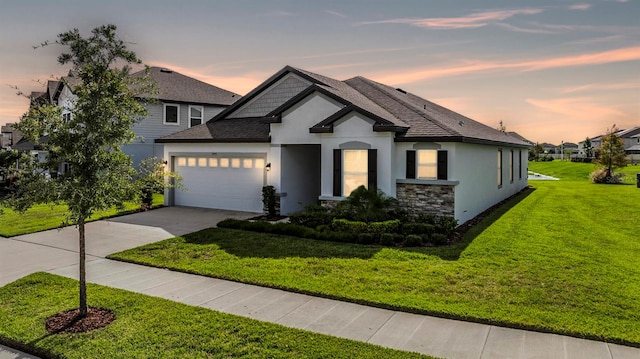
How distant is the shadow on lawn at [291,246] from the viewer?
33.2ft

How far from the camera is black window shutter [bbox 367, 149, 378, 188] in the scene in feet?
45.2

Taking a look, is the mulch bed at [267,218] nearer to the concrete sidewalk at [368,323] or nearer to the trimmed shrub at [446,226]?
the trimmed shrub at [446,226]

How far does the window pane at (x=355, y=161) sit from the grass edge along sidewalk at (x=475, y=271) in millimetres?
3689

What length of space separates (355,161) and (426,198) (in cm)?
270

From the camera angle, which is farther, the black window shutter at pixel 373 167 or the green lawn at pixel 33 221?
the black window shutter at pixel 373 167

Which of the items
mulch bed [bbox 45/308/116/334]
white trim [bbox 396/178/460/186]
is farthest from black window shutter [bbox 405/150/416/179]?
mulch bed [bbox 45/308/116/334]

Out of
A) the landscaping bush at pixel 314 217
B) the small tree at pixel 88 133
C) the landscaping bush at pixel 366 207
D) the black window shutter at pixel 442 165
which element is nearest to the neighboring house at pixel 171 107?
the landscaping bush at pixel 314 217

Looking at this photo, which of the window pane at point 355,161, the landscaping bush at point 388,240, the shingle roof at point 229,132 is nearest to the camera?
the landscaping bush at point 388,240

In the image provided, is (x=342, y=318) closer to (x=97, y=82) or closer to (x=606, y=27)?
(x=97, y=82)

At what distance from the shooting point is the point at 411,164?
13766 mm

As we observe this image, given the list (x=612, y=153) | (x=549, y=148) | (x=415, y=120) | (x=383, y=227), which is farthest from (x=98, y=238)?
(x=549, y=148)

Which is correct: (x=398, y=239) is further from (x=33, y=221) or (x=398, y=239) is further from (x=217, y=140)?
(x=33, y=221)

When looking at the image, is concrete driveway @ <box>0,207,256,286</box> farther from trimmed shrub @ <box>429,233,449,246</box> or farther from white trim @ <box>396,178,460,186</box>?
trimmed shrub @ <box>429,233,449,246</box>

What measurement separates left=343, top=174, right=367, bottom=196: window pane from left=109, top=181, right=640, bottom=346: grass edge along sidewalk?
11.0 ft
